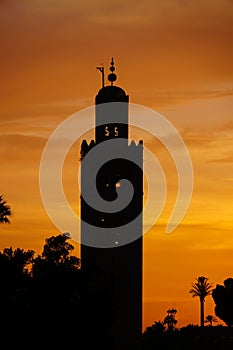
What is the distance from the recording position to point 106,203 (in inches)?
4087

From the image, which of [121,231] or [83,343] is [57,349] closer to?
[83,343]

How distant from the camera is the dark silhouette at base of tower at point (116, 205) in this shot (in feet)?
333

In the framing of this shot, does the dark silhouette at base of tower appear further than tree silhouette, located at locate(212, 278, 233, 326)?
No

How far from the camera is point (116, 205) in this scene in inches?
4090

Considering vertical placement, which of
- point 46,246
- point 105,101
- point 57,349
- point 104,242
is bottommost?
point 57,349

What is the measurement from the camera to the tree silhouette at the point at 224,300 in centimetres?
13600

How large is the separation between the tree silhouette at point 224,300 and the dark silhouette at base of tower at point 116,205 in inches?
1333

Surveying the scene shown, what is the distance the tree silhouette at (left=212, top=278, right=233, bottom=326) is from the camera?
136 m

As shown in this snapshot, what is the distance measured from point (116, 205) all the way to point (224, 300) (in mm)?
36109

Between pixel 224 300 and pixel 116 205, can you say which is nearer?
pixel 116 205

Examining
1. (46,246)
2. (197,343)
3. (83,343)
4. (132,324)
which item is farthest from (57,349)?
(197,343)

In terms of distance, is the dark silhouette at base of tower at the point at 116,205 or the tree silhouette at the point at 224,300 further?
the tree silhouette at the point at 224,300

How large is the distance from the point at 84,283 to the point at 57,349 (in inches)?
199

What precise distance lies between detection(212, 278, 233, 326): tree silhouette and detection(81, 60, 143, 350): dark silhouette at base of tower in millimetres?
33850
